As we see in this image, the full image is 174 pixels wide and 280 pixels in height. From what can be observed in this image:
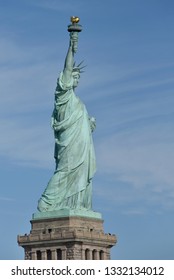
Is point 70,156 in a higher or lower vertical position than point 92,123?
lower

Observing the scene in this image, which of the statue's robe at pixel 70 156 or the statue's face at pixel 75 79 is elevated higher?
the statue's face at pixel 75 79

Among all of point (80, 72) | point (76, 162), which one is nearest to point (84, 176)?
point (76, 162)

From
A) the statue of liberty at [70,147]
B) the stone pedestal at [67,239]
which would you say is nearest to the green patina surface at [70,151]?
the statue of liberty at [70,147]

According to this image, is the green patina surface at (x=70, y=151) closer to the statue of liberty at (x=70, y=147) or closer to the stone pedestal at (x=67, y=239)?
the statue of liberty at (x=70, y=147)

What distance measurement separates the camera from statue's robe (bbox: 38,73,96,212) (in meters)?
69.6

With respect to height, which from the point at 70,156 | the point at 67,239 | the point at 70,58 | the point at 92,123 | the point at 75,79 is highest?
the point at 70,58

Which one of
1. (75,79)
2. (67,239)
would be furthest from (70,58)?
(67,239)

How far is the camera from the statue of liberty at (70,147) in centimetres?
6969

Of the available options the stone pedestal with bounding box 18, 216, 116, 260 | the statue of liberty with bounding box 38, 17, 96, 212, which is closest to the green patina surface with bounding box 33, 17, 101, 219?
the statue of liberty with bounding box 38, 17, 96, 212

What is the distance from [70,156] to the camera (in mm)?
70250

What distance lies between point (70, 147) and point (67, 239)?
6153 mm

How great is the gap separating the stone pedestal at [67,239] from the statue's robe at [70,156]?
119 cm

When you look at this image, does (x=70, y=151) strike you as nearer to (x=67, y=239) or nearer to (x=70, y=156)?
(x=70, y=156)
